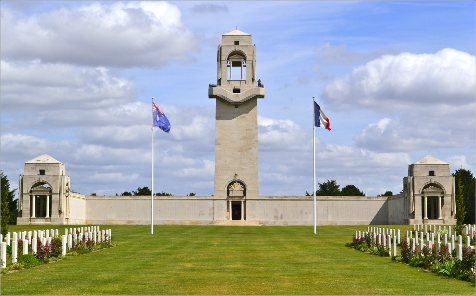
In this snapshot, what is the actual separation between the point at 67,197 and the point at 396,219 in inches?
1400

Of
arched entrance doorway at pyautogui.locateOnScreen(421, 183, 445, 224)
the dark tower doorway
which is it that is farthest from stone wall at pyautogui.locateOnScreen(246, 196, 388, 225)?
arched entrance doorway at pyautogui.locateOnScreen(421, 183, 445, 224)

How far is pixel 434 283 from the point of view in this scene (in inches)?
904

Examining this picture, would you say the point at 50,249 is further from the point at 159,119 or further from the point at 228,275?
the point at 159,119

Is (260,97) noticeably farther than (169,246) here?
Yes

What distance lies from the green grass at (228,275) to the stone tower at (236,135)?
53.1m

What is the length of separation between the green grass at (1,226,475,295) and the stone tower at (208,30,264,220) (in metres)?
53.1

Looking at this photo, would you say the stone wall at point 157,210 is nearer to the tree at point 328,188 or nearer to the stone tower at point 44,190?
the stone tower at point 44,190

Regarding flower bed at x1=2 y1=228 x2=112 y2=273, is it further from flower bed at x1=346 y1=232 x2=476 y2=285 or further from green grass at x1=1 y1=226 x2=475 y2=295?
flower bed at x1=346 y1=232 x2=476 y2=285

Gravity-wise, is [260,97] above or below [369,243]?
above

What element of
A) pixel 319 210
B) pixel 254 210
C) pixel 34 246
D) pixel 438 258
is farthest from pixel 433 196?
pixel 34 246

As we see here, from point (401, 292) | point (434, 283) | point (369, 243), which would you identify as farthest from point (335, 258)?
point (401, 292)

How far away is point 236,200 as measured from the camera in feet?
292

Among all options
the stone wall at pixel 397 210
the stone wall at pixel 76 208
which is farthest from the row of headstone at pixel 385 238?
the stone wall at pixel 76 208

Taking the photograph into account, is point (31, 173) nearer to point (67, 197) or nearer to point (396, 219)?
point (67, 197)
